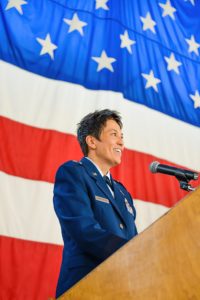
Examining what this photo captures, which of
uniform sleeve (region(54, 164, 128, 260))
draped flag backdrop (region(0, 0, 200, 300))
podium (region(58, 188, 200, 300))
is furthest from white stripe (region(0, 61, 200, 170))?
podium (region(58, 188, 200, 300))

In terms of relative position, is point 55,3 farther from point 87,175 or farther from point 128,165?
point 87,175

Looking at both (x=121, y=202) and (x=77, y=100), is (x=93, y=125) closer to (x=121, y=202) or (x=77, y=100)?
(x=121, y=202)

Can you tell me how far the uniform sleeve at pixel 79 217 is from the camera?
1.17 meters

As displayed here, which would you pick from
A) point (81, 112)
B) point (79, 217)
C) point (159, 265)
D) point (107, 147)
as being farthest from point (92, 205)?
point (81, 112)

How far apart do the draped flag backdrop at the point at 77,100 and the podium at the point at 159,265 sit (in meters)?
1.66

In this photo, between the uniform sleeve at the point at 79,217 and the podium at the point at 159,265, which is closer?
the podium at the point at 159,265

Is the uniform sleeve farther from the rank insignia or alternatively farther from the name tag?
the rank insignia

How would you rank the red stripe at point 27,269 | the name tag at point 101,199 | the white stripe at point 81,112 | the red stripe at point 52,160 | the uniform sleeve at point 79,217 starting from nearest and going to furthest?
the uniform sleeve at point 79,217, the name tag at point 101,199, the red stripe at point 27,269, the red stripe at point 52,160, the white stripe at point 81,112

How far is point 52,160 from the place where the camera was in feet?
9.19

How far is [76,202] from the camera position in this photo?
1407 millimetres

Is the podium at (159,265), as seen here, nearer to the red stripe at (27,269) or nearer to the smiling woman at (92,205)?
the smiling woman at (92,205)

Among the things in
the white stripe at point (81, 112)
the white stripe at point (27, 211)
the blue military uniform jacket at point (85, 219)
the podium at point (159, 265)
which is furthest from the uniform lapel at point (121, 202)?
the white stripe at point (81, 112)

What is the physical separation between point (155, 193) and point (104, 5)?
141 cm

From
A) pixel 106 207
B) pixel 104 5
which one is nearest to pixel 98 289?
pixel 106 207
